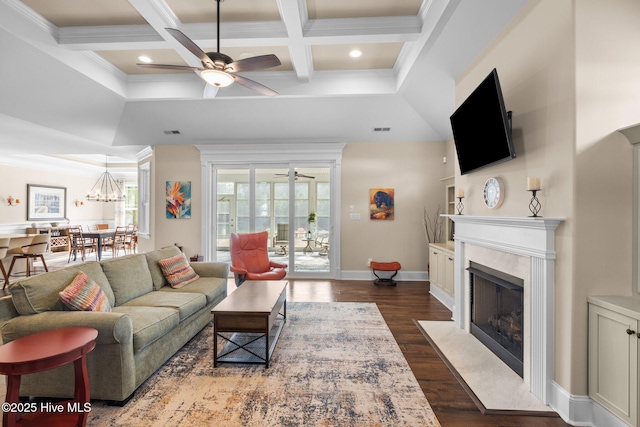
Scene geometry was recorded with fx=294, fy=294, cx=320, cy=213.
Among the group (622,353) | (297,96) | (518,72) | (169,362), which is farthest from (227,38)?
(622,353)

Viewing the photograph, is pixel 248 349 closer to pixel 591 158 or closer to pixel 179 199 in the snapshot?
pixel 591 158

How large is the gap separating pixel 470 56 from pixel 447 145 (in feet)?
8.82

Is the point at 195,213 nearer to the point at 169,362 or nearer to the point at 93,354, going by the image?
the point at 169,362

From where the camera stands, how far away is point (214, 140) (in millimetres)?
5863

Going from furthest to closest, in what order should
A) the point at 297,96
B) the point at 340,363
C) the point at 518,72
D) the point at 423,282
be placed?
1. the point at 423,282
2. the point at 297,96
3. the point at 340,363
4. the point at 518,72

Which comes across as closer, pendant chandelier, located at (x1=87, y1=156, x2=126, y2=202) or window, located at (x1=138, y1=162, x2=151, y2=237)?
window, located at (x1=138, y1=162, x2=151, y2=237)

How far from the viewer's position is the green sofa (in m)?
2.03

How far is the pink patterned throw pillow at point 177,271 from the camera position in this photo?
135 inches

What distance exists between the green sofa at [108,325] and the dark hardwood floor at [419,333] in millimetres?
2148

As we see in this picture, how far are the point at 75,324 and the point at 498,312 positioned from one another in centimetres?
352

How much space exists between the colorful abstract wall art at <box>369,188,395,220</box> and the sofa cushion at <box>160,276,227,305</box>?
319cm

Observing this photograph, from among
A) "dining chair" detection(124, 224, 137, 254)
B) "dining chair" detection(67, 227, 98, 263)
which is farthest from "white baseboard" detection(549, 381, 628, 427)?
"dining chair" detection(124, 224, 137, 254)

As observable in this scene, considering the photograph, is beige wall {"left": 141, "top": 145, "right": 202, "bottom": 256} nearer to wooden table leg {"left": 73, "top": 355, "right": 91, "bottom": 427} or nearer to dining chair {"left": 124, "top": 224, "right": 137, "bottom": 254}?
dining chair {"left": 124, "top": 224, "right": 137, "bottom": 254}

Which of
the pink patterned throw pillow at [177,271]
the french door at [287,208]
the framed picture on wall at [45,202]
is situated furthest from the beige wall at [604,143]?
the framed picture on wall at [45,202]
